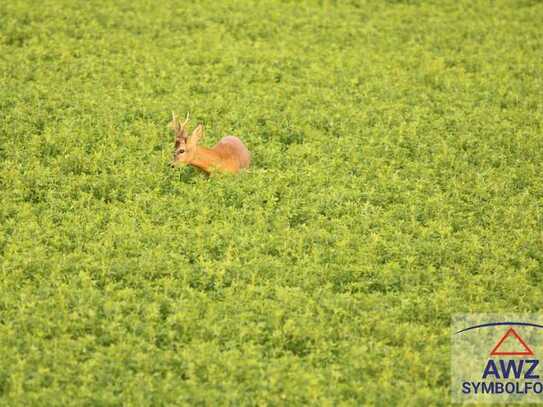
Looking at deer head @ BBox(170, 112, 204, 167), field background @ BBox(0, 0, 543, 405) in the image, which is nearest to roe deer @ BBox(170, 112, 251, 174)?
deer head @ BBox(170, 112, 204, 167)

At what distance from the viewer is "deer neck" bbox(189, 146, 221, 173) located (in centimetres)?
926

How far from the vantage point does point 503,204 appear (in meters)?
9.09

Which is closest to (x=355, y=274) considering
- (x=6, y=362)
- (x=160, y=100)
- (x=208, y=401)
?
(x=208, y=401)

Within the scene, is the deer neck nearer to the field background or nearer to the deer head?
the deer head

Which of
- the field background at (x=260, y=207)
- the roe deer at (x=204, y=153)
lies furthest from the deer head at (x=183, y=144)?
the field background at (x=260, y=207)

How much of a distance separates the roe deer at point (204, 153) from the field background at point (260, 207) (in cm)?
19

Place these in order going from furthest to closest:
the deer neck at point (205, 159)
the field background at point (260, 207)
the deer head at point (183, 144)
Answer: the deer neck at point (205, 159) → the deer head at point (183, 144) → the field background at point (260, 207)

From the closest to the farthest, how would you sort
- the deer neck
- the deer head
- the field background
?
1. the field background
2. the deer head
3. the deer neck

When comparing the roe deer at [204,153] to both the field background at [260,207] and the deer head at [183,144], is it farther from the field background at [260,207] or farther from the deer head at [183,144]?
the field background at [260,207]

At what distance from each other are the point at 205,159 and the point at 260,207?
0.98 meters

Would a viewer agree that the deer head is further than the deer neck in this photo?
No

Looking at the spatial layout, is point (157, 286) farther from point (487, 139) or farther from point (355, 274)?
point (487, 139)

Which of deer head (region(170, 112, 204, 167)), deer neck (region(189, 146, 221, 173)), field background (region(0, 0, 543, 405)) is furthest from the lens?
deer neck (region(189, 146, 221, 173))

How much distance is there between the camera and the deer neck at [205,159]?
9.26 m
